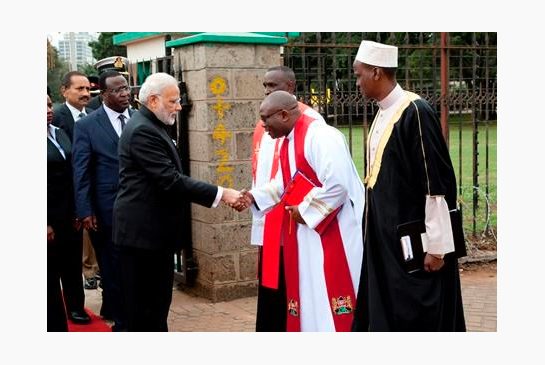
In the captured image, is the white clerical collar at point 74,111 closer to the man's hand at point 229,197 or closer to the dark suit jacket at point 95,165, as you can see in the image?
the dark suit jacket at point 95,165

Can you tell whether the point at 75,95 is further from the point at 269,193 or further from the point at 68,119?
the point at 269,193

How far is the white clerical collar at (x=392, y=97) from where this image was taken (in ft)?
13.0

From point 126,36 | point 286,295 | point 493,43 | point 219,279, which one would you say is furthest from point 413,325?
point 126,36

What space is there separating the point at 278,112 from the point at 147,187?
1.01m

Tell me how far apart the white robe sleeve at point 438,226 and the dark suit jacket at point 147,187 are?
171 cm

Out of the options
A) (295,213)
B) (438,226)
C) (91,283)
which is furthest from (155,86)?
(91,283)

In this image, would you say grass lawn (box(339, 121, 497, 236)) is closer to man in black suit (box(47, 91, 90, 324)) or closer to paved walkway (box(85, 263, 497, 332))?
paved walkway (box(85, 263, 497, 332))

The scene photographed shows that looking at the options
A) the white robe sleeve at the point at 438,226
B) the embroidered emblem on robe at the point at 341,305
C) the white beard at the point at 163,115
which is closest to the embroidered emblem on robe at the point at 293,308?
the embroidered emblem on robe at the point at 341,305

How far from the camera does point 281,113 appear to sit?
469 cm

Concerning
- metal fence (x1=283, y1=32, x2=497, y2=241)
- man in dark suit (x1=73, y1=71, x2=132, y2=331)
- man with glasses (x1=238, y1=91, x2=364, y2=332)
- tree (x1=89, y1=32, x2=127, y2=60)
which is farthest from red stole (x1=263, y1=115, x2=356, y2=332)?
tree (x1=89, y1=32, x2=127, y2=60)

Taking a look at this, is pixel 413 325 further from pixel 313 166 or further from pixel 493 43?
pixel 493 43

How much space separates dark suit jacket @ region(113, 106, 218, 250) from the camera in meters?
4.53

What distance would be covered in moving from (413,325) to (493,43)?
5.37 m

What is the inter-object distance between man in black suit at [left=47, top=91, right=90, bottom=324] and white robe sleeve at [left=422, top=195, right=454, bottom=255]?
9.01 ft
